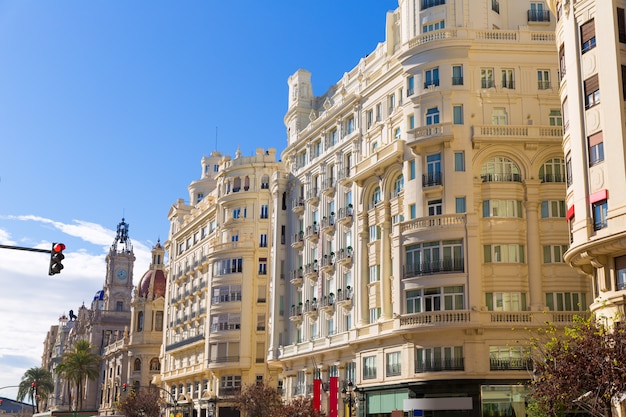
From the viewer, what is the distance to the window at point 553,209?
5247 centimetres

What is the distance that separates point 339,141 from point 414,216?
46.5 ft

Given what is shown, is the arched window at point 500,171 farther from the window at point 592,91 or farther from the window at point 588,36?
the window at point 588,36

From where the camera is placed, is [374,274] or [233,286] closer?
[374,274]

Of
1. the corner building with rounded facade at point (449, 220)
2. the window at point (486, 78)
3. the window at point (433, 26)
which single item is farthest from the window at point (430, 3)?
the window at point (486, 78)

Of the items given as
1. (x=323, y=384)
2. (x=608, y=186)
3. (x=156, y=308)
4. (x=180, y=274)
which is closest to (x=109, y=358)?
(x=156, y=308)

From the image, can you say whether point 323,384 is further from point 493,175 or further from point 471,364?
point 493,175

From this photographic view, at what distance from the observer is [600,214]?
128 ft

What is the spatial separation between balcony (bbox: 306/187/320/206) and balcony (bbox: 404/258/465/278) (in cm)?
1778

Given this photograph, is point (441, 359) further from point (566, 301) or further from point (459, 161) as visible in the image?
point (459, 161)

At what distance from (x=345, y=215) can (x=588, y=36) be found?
2629 centimetres

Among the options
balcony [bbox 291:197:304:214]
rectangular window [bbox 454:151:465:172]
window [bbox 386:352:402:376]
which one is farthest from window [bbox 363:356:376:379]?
balcony [bbox 291:197:304:214]

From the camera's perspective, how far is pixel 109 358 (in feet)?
463

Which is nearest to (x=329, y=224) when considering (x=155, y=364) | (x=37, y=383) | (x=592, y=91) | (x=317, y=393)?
(x=317, y=393)

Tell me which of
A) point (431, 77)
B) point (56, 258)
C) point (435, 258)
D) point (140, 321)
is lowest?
point (56, 258)
